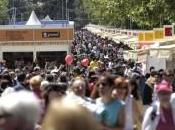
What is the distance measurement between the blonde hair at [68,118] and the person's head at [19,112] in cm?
36

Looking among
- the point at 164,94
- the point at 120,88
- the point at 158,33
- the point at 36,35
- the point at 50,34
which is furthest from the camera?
the point at 36,35

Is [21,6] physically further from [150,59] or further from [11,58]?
[150,59]

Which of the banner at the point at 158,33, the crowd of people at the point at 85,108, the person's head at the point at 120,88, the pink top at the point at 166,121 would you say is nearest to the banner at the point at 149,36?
the banner at the point at 158,33

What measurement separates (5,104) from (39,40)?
43.4 meters

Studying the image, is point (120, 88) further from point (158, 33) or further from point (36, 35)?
point (36, 35)

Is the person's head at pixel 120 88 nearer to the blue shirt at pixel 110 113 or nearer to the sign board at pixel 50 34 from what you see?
the blue shirt at pixel 110 113

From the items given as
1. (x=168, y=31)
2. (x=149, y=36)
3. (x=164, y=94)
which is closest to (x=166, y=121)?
(x=164, y=94)

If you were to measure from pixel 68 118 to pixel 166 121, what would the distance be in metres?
4.82

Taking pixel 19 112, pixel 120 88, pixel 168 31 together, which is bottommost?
pixel 168 31

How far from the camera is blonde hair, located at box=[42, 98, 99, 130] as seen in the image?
11.8 ft

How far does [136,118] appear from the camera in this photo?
9.27 m

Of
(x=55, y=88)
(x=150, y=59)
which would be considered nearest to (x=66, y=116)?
(x=55, y=88)

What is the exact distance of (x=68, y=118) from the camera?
3.58 metres

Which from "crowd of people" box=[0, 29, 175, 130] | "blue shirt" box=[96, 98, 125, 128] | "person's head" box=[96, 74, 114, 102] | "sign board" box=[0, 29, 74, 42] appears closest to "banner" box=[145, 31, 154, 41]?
"sign board" box=[0, 29, 74, 42]
